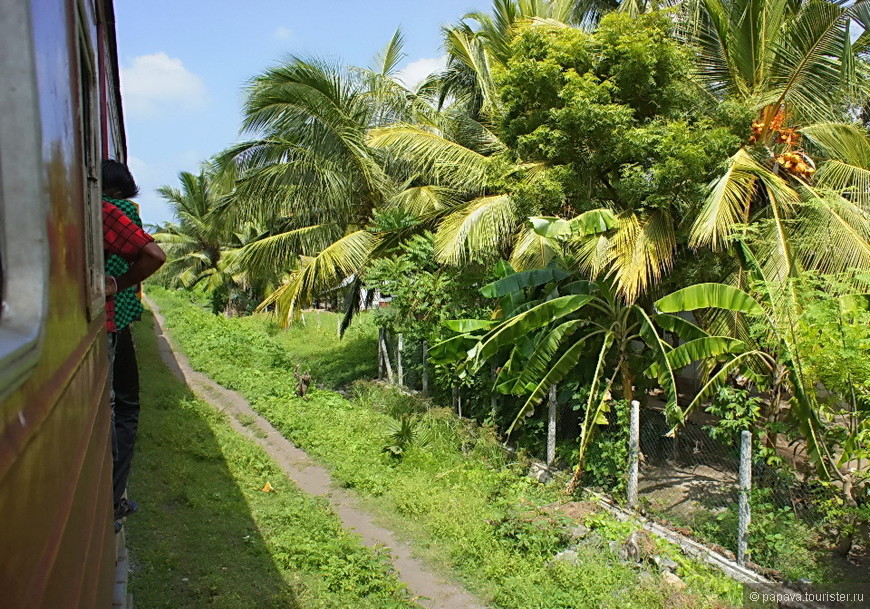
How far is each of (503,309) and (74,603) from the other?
8372mm

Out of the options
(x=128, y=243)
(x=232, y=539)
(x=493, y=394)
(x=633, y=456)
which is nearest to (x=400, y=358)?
(x=493, y=394)

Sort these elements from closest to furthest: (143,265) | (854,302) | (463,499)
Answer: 1. (143,265)
2. (854,302)
3. (463,499)

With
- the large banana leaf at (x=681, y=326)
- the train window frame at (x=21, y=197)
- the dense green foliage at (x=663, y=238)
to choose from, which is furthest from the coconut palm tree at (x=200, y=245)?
the train window frame at (x=21, y=197)

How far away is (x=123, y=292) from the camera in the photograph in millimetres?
3715

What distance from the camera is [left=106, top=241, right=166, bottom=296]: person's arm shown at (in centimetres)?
315

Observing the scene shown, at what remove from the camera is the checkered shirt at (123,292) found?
342 cm

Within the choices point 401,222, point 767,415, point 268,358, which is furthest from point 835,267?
point 268,358

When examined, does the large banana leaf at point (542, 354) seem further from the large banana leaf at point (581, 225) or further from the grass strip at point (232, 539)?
the grass strip at point (232, 539)

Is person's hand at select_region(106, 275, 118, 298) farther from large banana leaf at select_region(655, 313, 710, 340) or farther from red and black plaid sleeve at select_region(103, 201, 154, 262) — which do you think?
large banana leaf at select_region(655, 313, 710, 340)

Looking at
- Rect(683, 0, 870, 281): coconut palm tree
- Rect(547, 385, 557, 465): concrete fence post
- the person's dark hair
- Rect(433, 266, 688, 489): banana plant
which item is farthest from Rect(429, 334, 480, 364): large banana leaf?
the person's dark hair

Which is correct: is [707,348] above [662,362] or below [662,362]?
above

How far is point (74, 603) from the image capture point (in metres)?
1.23

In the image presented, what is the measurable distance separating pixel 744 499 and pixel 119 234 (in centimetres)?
572

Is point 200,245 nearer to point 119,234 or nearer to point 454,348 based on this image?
point 454,348
